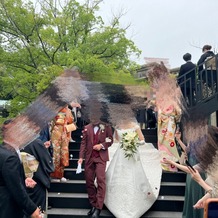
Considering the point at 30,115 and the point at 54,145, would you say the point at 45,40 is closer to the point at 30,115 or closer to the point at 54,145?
the point at 54,145

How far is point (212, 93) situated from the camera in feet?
20.9

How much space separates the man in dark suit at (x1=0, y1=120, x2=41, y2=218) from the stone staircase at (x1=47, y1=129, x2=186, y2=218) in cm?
290

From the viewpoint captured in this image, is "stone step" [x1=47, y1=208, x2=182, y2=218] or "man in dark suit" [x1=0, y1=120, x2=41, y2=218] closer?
"man in dark suit" [x1=0, y1=120, x2=41, y2=218]

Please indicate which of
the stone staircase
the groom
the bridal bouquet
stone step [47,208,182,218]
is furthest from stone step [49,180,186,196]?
the bridal bouquet

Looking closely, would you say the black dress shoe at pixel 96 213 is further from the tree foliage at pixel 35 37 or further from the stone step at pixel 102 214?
the tree foliage at pixel 35 37

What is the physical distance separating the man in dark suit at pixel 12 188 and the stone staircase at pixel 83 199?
2896 mm

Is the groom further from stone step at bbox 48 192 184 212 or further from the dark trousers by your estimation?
stone step at bbox 48 192 184 212

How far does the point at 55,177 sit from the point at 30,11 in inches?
249

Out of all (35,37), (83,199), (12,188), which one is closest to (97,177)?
(83,199)

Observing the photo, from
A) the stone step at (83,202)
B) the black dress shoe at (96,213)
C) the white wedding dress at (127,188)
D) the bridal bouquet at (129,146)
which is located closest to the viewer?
the bridal bouquet at (129,146)

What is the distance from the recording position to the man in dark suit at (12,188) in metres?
2.51

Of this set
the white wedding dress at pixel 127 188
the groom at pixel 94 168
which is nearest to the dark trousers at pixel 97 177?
the groom at pixel 94 168

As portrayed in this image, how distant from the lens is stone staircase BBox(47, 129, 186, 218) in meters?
5.46

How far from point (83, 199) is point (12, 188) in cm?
338
